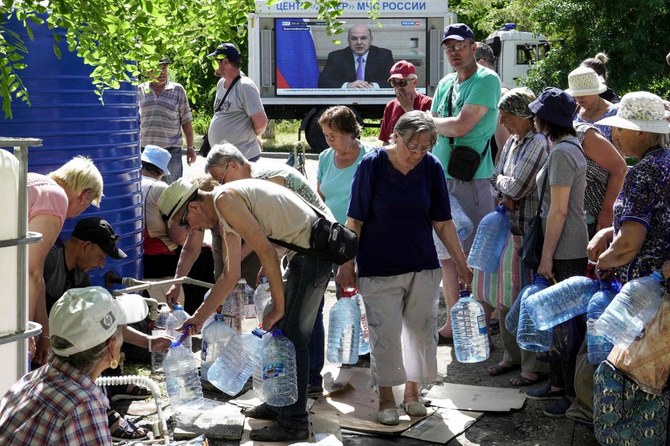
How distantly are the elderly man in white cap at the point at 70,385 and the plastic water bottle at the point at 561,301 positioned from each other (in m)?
2.70

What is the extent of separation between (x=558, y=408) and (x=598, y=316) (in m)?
0.84

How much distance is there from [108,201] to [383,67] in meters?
15.2

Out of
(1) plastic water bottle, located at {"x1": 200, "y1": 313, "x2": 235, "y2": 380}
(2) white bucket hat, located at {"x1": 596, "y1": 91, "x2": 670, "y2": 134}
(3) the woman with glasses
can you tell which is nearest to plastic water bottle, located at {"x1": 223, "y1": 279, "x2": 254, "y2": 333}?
(1) plastic water bottle, located at {"x1": 200, "y1": 313, "x2": 235, "y2": 380}

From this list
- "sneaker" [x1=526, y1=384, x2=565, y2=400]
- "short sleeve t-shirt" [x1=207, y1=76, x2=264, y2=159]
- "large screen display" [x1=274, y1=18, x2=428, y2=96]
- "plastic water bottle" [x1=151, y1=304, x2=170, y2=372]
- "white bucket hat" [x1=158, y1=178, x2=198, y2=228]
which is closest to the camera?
"white bucket hat" [x1=158, y1=178, x2=198, y2=228]

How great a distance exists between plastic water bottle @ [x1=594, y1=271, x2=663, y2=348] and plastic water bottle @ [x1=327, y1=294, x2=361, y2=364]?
1.73 m

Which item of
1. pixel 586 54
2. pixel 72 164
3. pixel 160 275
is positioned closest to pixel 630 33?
pixel 586 54

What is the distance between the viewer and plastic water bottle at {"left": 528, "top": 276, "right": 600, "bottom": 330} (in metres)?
5.47

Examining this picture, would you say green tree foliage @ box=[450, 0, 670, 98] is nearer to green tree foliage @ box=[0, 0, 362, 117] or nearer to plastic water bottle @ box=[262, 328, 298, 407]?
plastic water bottle @ box=[262, 328, 298, 407]

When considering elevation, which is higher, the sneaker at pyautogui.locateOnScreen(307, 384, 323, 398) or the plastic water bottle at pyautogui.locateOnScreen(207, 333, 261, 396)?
the plastic water bottle at pyautogui.locateOnScreen(207, 333, 261, 396)

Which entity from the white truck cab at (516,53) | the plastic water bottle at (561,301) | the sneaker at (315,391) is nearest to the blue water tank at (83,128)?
the sneaker at (315,391)

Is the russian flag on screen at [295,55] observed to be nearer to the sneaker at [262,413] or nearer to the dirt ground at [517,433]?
the dirt ground at [517,433]

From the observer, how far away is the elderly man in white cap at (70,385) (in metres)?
3.35

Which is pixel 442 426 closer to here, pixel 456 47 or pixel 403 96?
pixel 456 47

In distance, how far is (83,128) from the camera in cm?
666
